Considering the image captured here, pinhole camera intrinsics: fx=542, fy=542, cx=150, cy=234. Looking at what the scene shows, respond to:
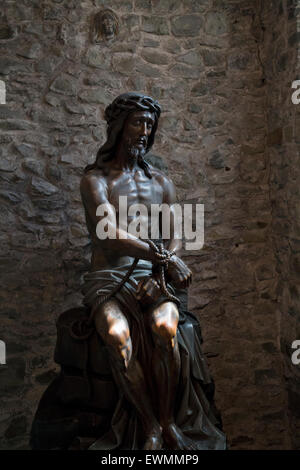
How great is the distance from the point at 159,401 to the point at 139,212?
1147 mm

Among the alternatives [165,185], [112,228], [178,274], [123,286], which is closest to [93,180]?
[112,228]

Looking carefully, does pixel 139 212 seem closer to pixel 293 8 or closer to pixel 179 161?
pixel 179 161

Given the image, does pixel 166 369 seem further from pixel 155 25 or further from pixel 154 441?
pixel 155 25

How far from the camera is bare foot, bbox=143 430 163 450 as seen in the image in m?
2.63

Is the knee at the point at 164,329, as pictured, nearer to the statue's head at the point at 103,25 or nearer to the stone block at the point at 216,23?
A: the statue's head at the point at 103,25

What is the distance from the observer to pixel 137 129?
3213mm

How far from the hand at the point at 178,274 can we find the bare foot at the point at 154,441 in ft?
2.49

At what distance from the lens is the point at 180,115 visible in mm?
4293

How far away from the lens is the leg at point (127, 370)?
270 centimetres

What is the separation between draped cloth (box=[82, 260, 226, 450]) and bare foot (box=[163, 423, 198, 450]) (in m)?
0.04

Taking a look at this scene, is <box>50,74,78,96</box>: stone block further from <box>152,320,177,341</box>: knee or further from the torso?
<box>152,320,177,341</box>: knee
